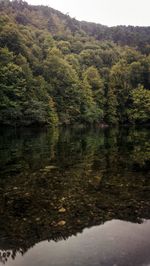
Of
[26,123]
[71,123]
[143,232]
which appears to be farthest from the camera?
[71,123]

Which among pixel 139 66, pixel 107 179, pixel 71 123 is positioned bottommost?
pixel 71 123

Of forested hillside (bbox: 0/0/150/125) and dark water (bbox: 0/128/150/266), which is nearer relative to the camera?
dark water (bbox: 0/128/150/266)

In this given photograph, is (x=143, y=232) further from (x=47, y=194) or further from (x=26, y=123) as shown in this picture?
(x=26, y=123)

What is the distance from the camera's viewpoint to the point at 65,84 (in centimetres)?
6338

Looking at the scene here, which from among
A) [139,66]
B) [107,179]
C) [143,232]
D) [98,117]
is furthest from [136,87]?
[143,232]

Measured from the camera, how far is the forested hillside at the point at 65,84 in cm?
4672

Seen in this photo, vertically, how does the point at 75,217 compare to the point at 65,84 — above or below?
below

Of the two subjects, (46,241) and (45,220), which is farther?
(45,220)

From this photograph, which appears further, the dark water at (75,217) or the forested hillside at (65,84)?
the forested hillside at (65,84)

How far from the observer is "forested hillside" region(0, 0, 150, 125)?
46.7m

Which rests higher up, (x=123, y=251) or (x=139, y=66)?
(x=139, y=66)

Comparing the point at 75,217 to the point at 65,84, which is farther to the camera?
the point at 65,84

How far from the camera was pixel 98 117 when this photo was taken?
67.1 m

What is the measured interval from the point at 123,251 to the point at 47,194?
13.5 ft
